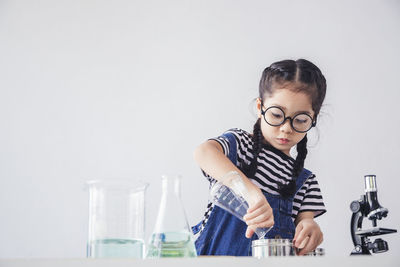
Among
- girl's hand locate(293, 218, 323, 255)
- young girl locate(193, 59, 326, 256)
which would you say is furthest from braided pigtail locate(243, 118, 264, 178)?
girl's hand locate(293, 218, 323, 255)

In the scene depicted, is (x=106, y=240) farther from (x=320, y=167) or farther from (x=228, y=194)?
(x=320, y=167)

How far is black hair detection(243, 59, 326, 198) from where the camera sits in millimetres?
1500

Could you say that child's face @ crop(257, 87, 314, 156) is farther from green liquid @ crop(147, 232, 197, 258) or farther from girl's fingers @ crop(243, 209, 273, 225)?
green liquid @ crop(147, 232, 197, 258)

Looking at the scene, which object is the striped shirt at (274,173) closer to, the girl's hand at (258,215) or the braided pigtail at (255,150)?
the braided pigtail at (255,150)

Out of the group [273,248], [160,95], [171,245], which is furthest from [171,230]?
[160,95]

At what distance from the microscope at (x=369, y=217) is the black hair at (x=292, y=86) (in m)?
0.25

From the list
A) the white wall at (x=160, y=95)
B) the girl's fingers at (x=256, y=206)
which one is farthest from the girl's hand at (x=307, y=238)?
the white wall at (x=160, y=95)

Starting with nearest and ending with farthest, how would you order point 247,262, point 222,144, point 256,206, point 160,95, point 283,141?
1. point 247,262
2. point 256,206
3. point 222,144
4. point 283,141
5. point 160,95

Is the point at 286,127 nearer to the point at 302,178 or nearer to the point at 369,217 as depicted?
the point at 302,178

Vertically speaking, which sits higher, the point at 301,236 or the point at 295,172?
the point at 295,172

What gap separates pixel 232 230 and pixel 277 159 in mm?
297

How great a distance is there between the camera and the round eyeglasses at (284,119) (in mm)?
1406

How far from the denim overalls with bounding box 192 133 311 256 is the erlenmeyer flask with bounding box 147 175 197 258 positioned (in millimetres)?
613

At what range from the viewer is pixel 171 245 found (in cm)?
71
